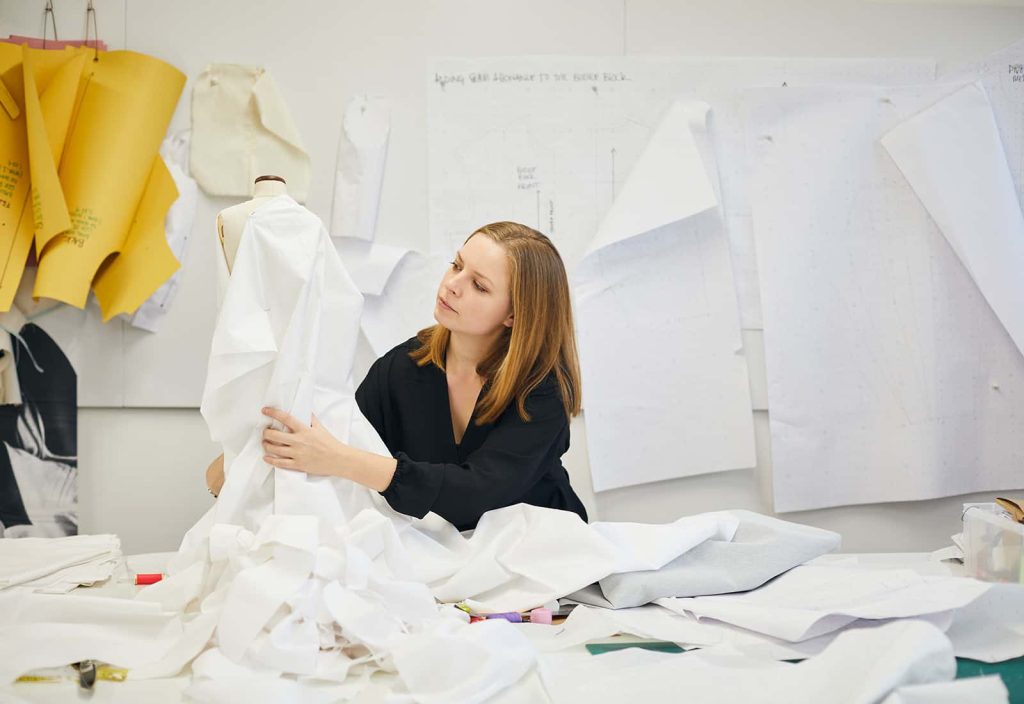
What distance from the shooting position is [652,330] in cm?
219

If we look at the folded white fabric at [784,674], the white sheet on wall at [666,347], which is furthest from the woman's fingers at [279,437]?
the white sheet on wall at [666,347]

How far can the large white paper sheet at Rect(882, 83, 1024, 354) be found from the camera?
218 centimetres

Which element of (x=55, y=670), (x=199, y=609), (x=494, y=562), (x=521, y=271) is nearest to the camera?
(x=55, y=670)

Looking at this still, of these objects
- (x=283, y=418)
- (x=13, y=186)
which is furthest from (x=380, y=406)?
(x=13, y=186)

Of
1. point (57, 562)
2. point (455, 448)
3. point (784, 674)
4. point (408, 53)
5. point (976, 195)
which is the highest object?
point (408, 53)

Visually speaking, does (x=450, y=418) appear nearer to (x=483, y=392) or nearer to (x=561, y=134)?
(x=483, y=392)

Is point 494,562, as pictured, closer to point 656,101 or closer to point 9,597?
point 9,597

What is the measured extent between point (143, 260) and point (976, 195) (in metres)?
2.02

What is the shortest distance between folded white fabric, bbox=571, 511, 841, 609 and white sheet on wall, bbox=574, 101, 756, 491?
2.71ft

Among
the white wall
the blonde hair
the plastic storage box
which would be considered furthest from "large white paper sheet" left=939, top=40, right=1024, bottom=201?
the blonde hair

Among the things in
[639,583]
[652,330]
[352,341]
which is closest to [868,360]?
[652,330]

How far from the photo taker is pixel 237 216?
119 cm

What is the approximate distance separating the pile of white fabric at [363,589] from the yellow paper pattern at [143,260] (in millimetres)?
972

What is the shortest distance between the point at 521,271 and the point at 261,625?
754 millimetres
